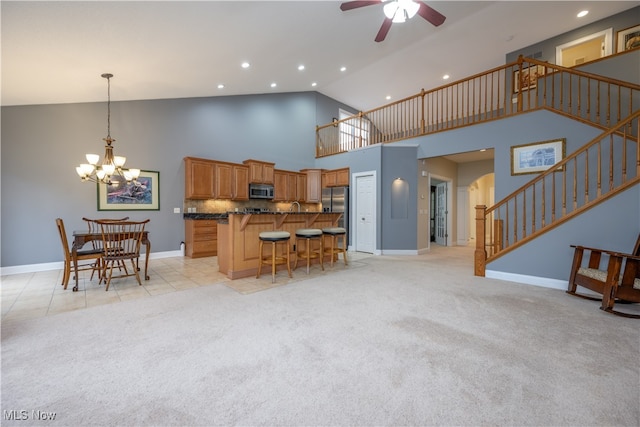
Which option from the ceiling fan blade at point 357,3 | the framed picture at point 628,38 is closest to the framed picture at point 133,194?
the ceiling fan blade at point 357,3

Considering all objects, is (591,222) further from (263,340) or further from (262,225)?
(262,225)

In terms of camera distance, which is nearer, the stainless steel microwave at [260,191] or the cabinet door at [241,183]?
the cabinet door at [241,183]

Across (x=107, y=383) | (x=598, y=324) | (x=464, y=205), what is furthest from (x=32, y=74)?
(x=464, y=205)

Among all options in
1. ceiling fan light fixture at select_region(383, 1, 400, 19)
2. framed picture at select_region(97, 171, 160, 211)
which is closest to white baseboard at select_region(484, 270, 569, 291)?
ceiling fan light fixture at select_region(383, 1, 400, 19)

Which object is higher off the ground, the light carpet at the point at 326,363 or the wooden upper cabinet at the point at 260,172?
Answer: the wooden upper cabinet at the point at 260,172

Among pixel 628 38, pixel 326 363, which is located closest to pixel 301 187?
pixel 326 363

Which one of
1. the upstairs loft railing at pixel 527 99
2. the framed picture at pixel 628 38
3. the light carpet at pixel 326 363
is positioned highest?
the framed picture at pixel 628 38

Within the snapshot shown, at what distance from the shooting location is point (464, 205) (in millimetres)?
8734

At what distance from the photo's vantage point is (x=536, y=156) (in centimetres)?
451

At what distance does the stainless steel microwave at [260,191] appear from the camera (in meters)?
6.97

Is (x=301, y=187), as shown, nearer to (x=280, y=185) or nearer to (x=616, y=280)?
(x=280, y=185)

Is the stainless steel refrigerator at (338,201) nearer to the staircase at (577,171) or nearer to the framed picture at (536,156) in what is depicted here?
the staircase at (577,171)

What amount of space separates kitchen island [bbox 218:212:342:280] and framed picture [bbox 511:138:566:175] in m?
4.05

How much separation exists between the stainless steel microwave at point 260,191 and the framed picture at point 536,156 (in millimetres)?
5641
